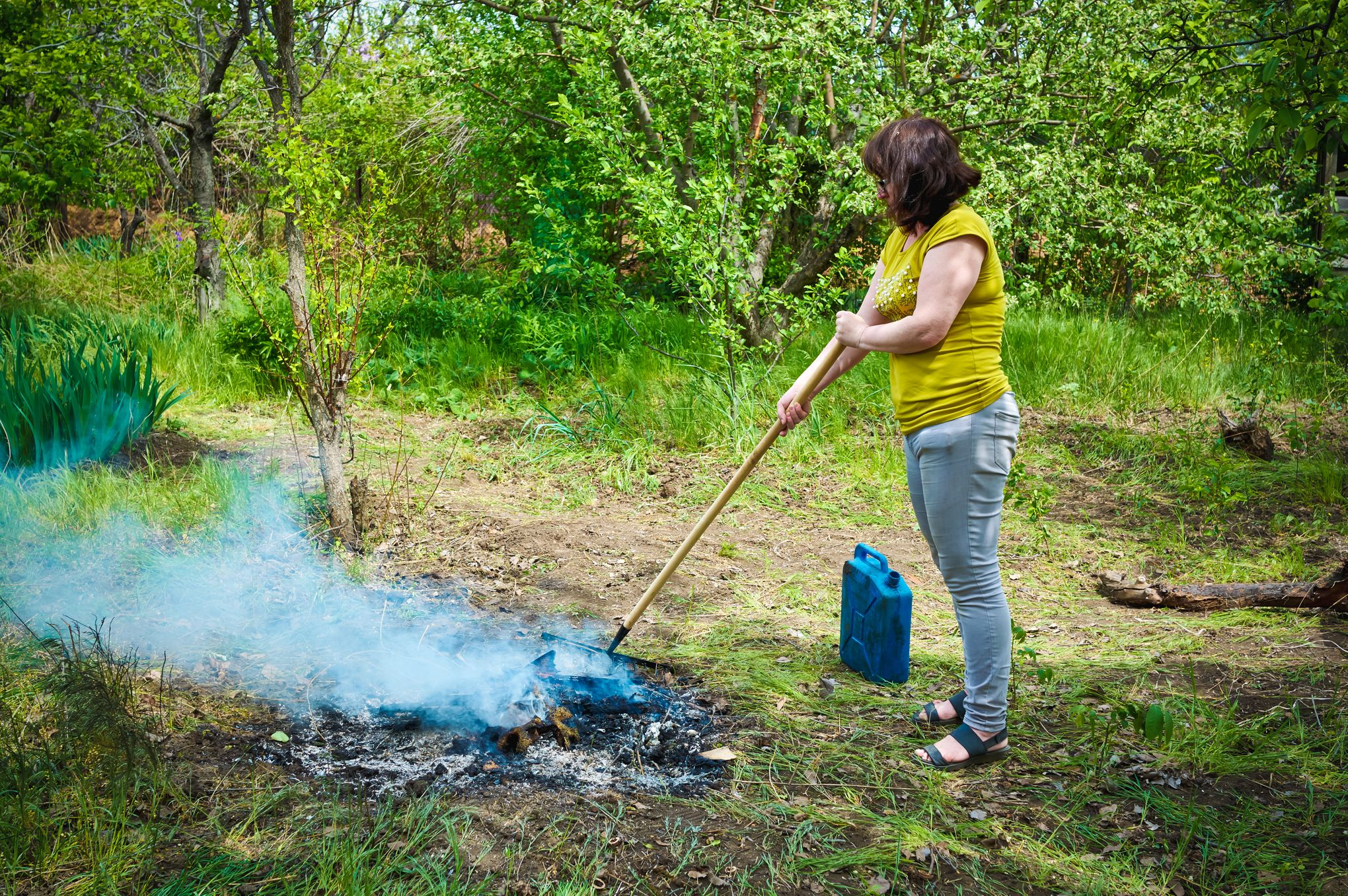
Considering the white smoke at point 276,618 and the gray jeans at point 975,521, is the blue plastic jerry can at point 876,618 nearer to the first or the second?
the gray jeans at point 975,521

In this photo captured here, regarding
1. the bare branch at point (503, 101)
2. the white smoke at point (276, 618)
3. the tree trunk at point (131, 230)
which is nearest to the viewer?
the white smoke at point (276, 618)

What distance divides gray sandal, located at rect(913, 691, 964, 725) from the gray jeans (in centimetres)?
21

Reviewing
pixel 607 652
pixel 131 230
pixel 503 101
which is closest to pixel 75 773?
pixel 607 652

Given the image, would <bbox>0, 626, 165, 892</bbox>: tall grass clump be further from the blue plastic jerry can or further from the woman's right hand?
the blue plastic jerry can

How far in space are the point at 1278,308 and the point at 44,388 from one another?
29.5 ft

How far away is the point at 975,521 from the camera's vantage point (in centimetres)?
255

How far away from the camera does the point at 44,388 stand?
14.5 feet

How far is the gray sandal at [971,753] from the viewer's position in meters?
2.71

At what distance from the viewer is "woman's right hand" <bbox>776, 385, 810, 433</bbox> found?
9.46ft

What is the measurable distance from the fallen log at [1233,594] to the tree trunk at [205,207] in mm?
6870

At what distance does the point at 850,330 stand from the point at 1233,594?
227 cm

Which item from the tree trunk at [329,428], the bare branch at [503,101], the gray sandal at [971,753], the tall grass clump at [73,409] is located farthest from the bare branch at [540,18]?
the gray sandal at [971,753]

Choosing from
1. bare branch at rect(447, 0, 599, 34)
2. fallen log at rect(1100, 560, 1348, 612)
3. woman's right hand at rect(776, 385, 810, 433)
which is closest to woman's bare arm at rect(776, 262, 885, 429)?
woman's right hand at rect(776, 385, 810, 433)

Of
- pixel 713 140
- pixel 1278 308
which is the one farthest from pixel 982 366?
pixel 1278 308
